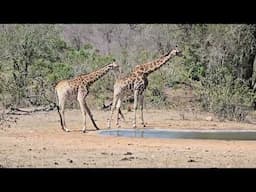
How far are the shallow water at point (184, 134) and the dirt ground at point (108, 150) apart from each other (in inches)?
20.0

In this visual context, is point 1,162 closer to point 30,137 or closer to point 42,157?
point 42,157

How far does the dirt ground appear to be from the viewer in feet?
28.7

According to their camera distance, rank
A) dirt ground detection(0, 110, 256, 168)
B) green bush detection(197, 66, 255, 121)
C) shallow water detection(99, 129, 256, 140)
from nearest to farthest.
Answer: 1. dirt ground detection(0, 110, 256, 168)
2. shallow water detection(99, 129, 256, 140)
3. green bush detection(197, 66, 255, 121)

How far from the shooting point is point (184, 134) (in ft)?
41.0

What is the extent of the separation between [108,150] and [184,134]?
9.02 ft

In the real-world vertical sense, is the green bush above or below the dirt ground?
above

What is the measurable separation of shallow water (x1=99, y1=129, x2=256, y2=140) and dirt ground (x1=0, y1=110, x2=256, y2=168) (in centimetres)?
51

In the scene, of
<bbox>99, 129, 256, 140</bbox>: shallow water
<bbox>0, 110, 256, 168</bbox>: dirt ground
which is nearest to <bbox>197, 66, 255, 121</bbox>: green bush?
<bbox>0, 110, 256, 168</bbox>: dirt ground

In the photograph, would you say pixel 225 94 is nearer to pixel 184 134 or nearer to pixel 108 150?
pixel 184 134

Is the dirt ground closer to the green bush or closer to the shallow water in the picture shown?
the shallow water

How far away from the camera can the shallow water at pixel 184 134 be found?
39.6 feet

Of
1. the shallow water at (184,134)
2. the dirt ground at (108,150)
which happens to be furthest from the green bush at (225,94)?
the shallow water at (184,134)

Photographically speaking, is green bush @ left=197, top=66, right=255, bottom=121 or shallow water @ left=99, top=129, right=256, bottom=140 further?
green bush @ left=197, top=66, right=255, bottom=121
